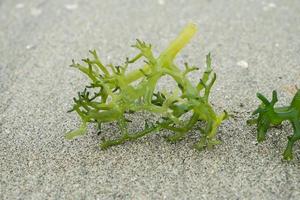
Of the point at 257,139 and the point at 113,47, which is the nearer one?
the point at 257,139

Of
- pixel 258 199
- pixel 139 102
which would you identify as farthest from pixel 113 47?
pixel 258 199

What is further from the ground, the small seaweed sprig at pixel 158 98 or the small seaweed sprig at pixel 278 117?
the small seaweed sprig at pixel 158 98

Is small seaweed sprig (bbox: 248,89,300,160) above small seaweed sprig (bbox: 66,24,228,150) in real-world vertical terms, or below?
below

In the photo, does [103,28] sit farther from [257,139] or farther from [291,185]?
[291,185]

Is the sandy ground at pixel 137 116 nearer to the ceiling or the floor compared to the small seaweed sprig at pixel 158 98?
nearer to the floor

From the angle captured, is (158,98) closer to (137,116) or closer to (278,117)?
(137,116)
